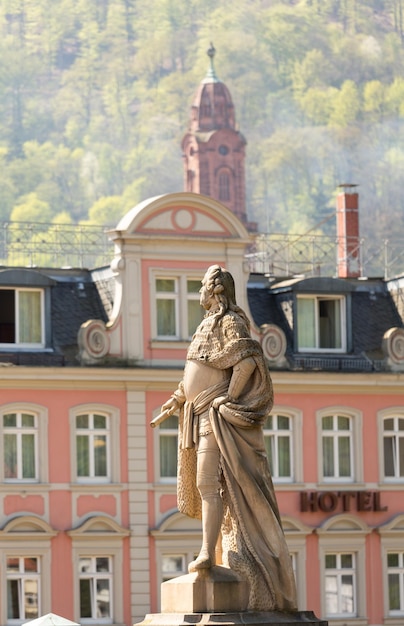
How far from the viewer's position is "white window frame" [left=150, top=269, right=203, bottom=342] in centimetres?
5888

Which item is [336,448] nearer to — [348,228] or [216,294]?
[348,228]

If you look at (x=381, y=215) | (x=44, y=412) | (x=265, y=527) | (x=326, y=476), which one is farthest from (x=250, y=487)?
(x=381, y=215)

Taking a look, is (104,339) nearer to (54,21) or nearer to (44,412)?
(44,412)

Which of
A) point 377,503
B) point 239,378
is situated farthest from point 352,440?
point 239,378

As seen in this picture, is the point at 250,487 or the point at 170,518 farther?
the point at 170,518

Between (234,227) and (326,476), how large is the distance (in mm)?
6819

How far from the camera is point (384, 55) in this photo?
193 metres

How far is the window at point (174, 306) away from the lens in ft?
193

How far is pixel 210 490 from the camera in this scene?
2331 cm

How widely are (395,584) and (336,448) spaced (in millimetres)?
3767

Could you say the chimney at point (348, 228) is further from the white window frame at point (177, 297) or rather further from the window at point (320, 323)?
the white window frame at point (177, 297)

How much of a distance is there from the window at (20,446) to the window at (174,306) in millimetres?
4204

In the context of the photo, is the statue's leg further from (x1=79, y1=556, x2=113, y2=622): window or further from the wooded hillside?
the wooded hillside

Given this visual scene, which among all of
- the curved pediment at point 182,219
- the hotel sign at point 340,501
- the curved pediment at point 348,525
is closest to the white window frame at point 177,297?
the curved pediment at point 182,219
